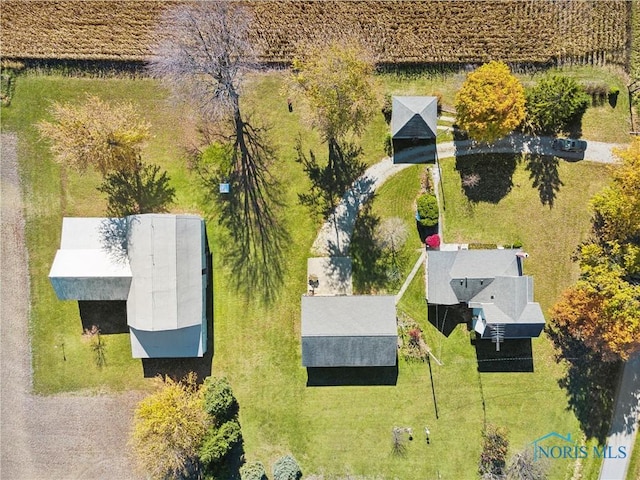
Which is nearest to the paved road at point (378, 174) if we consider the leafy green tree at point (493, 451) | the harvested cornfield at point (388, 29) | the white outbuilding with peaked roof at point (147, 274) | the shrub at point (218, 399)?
the harvested cornfield at point (388, 29)

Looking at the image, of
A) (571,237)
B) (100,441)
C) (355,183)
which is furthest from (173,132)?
(571,237)

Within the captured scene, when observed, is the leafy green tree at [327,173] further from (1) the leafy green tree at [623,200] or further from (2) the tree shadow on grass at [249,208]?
(1) the leafy green tree at [623,200]

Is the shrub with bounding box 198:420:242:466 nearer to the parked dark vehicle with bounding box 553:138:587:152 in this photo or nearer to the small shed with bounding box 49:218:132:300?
the small shed with bounding box 49:218:132:300

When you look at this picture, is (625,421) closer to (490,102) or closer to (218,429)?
(490,102)

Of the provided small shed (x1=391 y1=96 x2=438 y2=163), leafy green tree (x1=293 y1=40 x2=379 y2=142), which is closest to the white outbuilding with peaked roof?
leafy green tree (x1=293 y1=40 x2=379 y2=142)

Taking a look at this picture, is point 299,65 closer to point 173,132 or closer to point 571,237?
point 173,132

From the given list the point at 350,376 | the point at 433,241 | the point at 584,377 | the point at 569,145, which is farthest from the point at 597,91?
the point at 350,376
